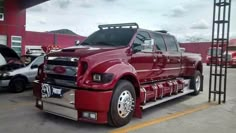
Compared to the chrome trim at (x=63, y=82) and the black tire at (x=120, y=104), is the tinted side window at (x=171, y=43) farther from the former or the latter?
the chrome trim at (x=63, y=82)

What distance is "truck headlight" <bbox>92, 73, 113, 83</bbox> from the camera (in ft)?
17.5

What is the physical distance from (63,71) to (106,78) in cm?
96

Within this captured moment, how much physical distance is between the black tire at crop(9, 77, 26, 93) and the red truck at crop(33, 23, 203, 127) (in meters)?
3.89

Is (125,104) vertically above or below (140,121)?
above

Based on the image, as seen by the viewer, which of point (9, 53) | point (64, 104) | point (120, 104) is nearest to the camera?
point (64, 104)

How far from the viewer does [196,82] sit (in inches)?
406

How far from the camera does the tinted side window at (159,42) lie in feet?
25.5

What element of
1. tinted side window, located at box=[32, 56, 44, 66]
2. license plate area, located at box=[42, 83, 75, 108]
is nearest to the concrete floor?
license plate area, located at box=[42, 83, 75, 108]

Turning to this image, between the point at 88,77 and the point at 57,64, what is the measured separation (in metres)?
0.85

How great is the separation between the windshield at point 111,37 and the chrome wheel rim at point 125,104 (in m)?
1.27

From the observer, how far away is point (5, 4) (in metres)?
19.5

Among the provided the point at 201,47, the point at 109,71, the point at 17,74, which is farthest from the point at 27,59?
the point at 201,47

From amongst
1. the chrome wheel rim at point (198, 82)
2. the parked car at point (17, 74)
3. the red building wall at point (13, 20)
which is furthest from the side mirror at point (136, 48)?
the red building wall at point (13, 20)

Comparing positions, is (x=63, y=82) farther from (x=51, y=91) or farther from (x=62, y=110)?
(x=62, y=110)
